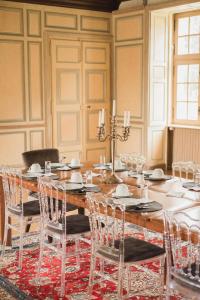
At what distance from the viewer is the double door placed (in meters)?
7.26

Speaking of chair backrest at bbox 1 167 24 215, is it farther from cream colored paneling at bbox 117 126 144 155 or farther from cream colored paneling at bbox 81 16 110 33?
cream colored paneling at bbox 81 16 110 33

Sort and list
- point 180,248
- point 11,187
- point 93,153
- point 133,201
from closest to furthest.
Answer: point 180,248 < point 133,201 < point 11,187 < point 93,153

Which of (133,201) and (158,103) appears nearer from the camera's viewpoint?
(133,201)

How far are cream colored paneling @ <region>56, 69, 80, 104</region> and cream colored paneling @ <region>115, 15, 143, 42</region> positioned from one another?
0.96m

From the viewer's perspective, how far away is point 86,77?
299 inches

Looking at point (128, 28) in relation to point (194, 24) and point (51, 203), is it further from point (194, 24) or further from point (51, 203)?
point (51, 203)

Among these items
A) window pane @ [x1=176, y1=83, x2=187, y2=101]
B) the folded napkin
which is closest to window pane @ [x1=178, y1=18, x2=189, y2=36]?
window pane @ [x1=176, y1=83, x2=187, y2=101]

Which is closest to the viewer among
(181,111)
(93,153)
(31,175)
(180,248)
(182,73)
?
(180,248)

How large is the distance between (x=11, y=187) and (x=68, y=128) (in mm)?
3704

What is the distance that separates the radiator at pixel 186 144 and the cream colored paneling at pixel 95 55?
1726mm

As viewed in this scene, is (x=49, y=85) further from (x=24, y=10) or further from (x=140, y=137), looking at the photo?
(x=140, y=137)

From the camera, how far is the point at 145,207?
9.78ft

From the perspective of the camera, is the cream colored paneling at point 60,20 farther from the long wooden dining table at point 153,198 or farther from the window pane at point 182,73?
the long wooden dining table at point 153,198

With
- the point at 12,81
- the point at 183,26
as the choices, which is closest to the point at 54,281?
the point at 12,81
